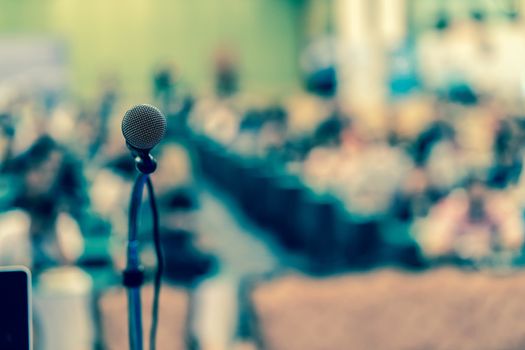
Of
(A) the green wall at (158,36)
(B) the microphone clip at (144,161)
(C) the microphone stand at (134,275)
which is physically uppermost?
(B) the microphone clip at (144,161)

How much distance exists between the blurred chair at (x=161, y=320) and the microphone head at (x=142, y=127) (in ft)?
5.42

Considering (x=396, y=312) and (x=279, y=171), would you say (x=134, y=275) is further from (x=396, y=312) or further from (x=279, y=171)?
(x=279, y=171)

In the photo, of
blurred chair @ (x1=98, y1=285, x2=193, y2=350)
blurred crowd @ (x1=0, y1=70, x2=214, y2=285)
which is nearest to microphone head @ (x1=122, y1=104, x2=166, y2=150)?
blurred chair @ (x1=98, y1=285, x2=193, y2=350)

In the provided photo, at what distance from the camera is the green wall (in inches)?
742

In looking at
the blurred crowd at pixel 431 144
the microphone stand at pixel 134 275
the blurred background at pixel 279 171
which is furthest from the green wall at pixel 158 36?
the microphone stand at pixel 134 275

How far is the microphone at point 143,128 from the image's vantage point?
4.28 feet

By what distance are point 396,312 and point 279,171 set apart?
665 cm

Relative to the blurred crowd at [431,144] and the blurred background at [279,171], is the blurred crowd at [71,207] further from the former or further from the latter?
the blurred crowd at [431,144]

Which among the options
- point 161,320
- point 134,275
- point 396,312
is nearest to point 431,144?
point 396,312

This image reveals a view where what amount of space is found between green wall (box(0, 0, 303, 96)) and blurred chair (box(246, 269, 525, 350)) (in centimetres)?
1596

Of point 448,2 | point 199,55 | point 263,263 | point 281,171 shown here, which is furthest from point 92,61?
point 263,263

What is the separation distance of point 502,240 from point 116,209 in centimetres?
347

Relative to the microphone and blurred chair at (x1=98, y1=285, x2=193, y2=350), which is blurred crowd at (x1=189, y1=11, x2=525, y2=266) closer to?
blurred chair at (x1=98, y1=285, x2=193, y2=350)

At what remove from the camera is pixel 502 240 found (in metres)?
6.05
